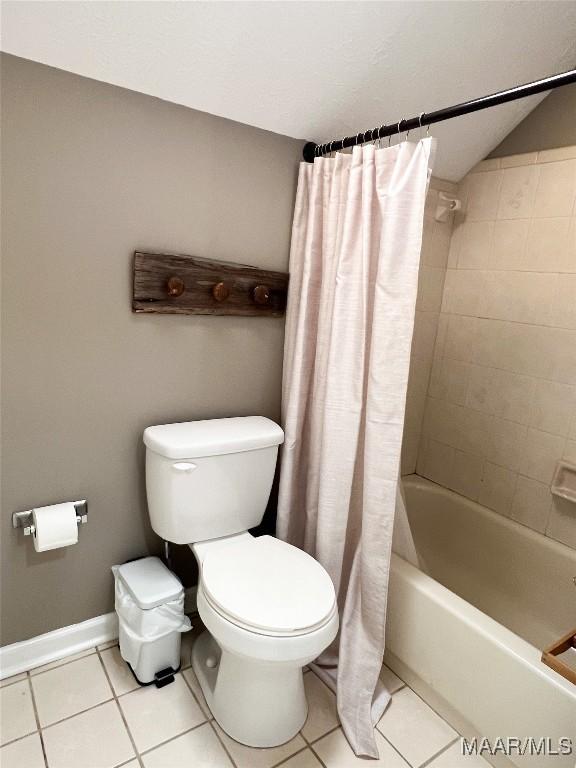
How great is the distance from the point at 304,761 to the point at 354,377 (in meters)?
1.12

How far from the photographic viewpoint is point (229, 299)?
169cm

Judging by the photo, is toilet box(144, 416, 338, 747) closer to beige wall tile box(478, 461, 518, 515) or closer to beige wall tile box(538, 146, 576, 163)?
beige wall tile box(478, 461, 518, 515)

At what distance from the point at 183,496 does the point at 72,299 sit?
697 millimetres

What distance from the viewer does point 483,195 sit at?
2076 millimetres

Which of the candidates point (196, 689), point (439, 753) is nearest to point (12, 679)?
point (196, 689)

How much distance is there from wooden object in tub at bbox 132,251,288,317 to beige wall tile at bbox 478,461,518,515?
117 cm

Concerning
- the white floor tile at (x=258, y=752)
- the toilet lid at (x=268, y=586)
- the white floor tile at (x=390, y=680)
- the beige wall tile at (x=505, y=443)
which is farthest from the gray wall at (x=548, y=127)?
the white floor tile at (x=258, y=752)

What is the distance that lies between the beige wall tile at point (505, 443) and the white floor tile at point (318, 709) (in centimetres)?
115

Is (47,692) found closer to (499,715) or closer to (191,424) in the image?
(191,424)

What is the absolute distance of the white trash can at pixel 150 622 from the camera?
4.90ft

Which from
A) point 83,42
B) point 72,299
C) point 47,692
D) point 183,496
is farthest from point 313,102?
point 47,692

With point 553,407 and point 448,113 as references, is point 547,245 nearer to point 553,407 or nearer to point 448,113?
point 553,407

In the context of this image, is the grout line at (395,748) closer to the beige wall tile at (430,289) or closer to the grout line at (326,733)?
the grout line at (326,733)

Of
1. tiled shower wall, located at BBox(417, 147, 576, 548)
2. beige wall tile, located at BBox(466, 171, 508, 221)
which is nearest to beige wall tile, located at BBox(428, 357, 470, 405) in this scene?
tiled shower wall, located at BBox(417, 147, 576, 548)
